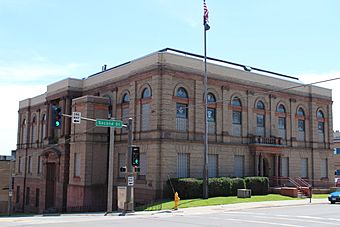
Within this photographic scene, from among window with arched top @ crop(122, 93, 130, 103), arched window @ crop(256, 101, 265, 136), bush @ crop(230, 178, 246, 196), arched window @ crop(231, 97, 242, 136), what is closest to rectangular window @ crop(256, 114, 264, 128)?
arched window @ crop(256, 101, 265, 136)

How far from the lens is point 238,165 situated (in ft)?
142

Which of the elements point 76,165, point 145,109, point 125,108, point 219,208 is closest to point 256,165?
point 145,109

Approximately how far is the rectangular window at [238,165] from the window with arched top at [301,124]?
10.0 meters

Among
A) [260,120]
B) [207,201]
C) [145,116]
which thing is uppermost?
[260,120]

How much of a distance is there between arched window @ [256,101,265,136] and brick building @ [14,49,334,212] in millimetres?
105

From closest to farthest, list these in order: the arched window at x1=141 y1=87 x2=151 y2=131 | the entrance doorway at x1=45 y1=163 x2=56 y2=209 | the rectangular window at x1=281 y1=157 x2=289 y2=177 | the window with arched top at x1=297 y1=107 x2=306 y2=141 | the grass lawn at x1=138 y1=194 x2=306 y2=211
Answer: the grass lawn at x1=138 y1=194 x2=306 y2=211
the arched window at x1=141 y1=87 x2=151 y2=131
the rectangular window at x1=281 y1=157 x2=289 y2=177
the window with arched top at x1=297 y1=107 x2=306 y2=141
the entrance doorway at x1=45 y1=163 x2=56 y2=209

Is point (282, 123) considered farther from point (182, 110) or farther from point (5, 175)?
point (5, 175)

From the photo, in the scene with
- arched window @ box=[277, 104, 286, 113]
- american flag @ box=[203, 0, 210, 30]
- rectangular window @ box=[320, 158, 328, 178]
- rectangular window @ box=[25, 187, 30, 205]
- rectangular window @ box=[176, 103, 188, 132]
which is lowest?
rectangular window @ box=[25, 187, 30, 205]

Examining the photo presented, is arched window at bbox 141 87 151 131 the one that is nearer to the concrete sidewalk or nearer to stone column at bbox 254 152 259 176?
the concrete sidewalk

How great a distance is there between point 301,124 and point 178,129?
60.7ft

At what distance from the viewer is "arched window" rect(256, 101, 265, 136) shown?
150 feet

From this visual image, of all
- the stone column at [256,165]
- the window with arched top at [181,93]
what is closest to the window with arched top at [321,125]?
the stone column at [256,165]

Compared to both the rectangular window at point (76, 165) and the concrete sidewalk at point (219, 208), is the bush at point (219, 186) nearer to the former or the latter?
the concrete sidewalk at point (219, 208)

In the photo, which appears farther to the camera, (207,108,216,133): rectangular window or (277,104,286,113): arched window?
(277,104,286,113): arched window
